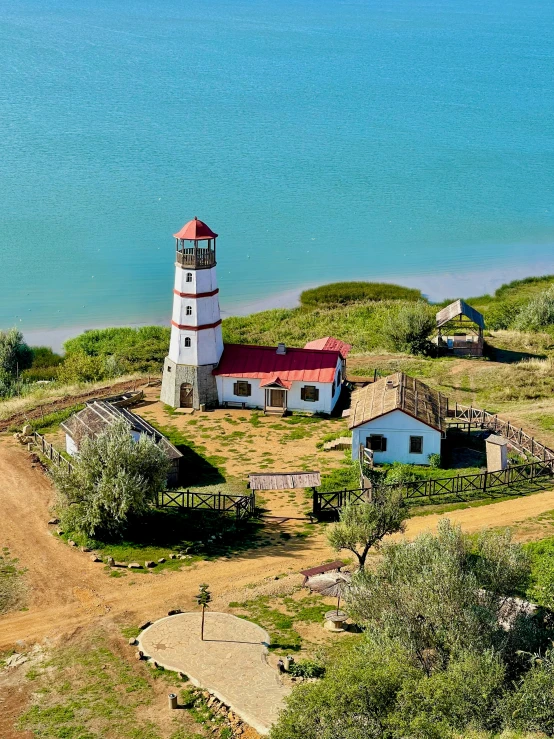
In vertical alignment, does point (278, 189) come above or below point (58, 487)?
above

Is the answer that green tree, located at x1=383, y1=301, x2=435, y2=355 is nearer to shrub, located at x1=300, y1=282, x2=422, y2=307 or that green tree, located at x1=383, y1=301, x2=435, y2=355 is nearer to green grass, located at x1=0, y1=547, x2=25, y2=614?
shrub, located at x1=300, y1=282, x2=422, y2=307

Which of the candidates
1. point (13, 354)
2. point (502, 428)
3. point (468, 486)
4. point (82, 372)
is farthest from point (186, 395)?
point (13, 354)

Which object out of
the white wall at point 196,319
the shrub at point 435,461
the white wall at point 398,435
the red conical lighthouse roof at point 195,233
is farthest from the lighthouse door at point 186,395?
the shrub at point 435,461

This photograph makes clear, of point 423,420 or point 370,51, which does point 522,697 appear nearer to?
Result: point 423,420

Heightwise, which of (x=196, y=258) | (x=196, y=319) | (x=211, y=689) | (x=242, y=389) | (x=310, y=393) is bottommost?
(x=211, y=689)

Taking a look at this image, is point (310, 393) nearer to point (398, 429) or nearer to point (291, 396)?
point (291, 396)

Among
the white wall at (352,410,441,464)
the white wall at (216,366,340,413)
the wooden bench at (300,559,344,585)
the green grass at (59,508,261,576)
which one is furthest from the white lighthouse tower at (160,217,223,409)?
the wooden bench at (300,559,344,585)

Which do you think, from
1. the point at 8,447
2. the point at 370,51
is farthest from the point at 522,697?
the point at 370,51

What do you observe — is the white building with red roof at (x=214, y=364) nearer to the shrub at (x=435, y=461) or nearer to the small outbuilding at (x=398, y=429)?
the small outbuilding at (x=398, y=429)
